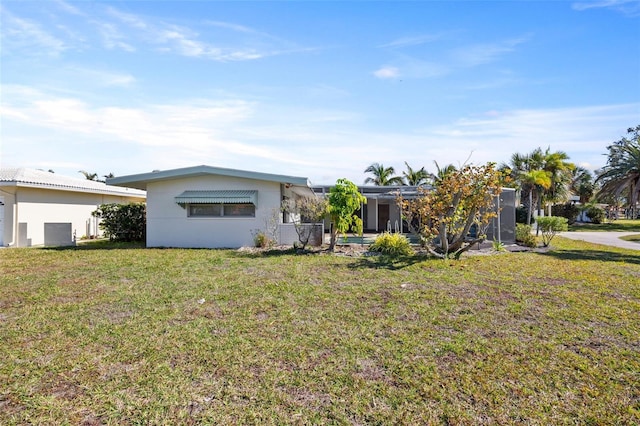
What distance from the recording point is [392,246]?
41.1 feet

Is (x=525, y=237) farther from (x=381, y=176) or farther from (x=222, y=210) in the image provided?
(x=381, y=176)

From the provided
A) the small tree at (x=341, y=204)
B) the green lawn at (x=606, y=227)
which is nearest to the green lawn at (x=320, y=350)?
the small tree at (x=341, y=204)

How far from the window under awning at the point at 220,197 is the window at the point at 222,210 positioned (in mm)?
423

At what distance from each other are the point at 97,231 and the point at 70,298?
15564 mm

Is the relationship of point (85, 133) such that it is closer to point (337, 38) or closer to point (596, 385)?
point (337, 38)

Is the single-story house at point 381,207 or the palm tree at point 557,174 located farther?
the palm tree at point 557,174

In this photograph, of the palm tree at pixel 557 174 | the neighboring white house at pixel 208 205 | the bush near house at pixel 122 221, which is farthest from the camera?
the palm tree at pixel 557 174

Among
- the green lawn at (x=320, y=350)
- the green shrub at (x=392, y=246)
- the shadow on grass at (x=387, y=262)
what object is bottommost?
the green lawn at (x=320, y=350)

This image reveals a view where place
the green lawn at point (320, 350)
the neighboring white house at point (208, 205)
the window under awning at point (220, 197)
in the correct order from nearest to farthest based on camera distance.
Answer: the green lawn at point (320, 350), the window under awning at point (220, 197), the neighboring white house at point (208, 205)

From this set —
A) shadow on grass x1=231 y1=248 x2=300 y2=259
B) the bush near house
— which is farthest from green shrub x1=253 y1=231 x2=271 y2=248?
the bush near house

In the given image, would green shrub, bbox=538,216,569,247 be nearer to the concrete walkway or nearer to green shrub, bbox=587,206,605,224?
the concrete walkway

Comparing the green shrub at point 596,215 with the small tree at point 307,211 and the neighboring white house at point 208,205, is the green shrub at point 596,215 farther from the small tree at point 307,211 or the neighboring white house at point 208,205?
the small tree at point 307,211

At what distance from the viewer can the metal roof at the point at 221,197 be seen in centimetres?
1505

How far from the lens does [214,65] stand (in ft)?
36.2
